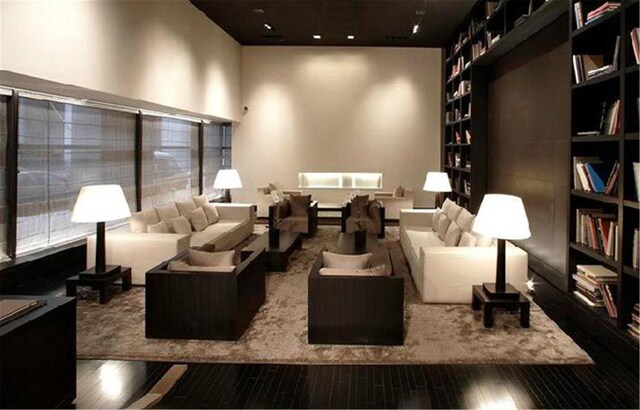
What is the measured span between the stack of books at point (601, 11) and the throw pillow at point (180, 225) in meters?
5.20

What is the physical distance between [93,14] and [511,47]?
5.49 meters

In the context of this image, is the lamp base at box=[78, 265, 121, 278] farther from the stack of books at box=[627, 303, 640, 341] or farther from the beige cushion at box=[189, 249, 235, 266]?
the stack of books at box=[627, 303, 640, 341]

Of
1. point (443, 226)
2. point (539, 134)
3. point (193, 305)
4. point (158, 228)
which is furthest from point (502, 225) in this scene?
point (158, 228)

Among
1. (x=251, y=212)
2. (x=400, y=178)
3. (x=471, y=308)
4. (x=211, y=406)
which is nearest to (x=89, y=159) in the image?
(x=251, y=212)

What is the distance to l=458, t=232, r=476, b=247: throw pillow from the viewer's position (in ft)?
16.6

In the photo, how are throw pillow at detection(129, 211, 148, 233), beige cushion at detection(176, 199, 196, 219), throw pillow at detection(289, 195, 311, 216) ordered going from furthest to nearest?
throw pillow at detection(289, 195, 311, 216) → beige cushion at detection(176, 199, 196, 219) → throw pillow at detection(129, 211, 148, 233)

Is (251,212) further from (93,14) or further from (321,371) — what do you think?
(321,371)

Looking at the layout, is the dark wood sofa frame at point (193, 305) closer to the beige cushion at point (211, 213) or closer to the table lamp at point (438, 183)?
the beige cushion at point (211, 213)

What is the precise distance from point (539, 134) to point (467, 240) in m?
2.01

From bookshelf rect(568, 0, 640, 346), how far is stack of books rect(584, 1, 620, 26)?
47 mm

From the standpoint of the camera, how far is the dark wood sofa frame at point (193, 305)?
3848mm

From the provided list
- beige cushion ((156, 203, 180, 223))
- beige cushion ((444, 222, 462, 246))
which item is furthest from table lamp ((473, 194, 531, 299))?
beige cushion ((156, 203, 180, 223))

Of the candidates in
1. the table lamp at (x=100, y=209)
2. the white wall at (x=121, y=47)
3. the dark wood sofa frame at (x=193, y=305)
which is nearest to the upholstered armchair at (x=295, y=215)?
the white wall at (x=121, y=47)

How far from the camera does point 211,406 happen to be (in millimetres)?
2885
